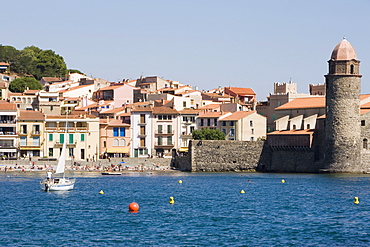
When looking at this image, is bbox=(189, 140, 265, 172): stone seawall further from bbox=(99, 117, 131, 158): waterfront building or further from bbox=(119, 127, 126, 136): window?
bbox=(119, 127, 126, 136): window

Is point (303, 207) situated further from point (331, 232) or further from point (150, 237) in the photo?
point (150, 237)

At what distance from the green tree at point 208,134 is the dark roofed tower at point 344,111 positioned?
54.9 feet

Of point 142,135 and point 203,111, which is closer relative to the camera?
point 142,135

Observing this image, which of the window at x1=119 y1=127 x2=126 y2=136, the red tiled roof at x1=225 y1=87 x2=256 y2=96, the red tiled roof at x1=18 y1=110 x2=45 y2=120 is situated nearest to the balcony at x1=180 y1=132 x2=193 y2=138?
the window at x1=119 y1=127 x2=126 y2=136

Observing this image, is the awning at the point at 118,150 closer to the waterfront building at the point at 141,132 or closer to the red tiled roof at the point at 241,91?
the waterfront building at the point at 141,132

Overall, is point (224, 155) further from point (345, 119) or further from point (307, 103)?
point (345, 119)

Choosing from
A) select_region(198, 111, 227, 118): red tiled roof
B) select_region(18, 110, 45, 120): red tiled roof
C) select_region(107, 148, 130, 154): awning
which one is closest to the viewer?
select_region(18, 110, 45, 120): red tiled roof

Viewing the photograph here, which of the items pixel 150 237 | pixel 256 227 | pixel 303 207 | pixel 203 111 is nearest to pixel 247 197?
pixel 303 207

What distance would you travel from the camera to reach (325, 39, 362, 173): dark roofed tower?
3061 inches

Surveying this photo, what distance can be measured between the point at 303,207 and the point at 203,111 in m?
50.3

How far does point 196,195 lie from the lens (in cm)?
5950

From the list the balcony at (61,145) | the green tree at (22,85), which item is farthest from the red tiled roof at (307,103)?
the green tree at (22,85)

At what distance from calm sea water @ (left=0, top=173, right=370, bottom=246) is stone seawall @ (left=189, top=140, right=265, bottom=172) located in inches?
536

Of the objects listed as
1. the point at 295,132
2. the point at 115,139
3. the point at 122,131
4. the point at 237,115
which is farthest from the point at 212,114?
the point at 295,132
